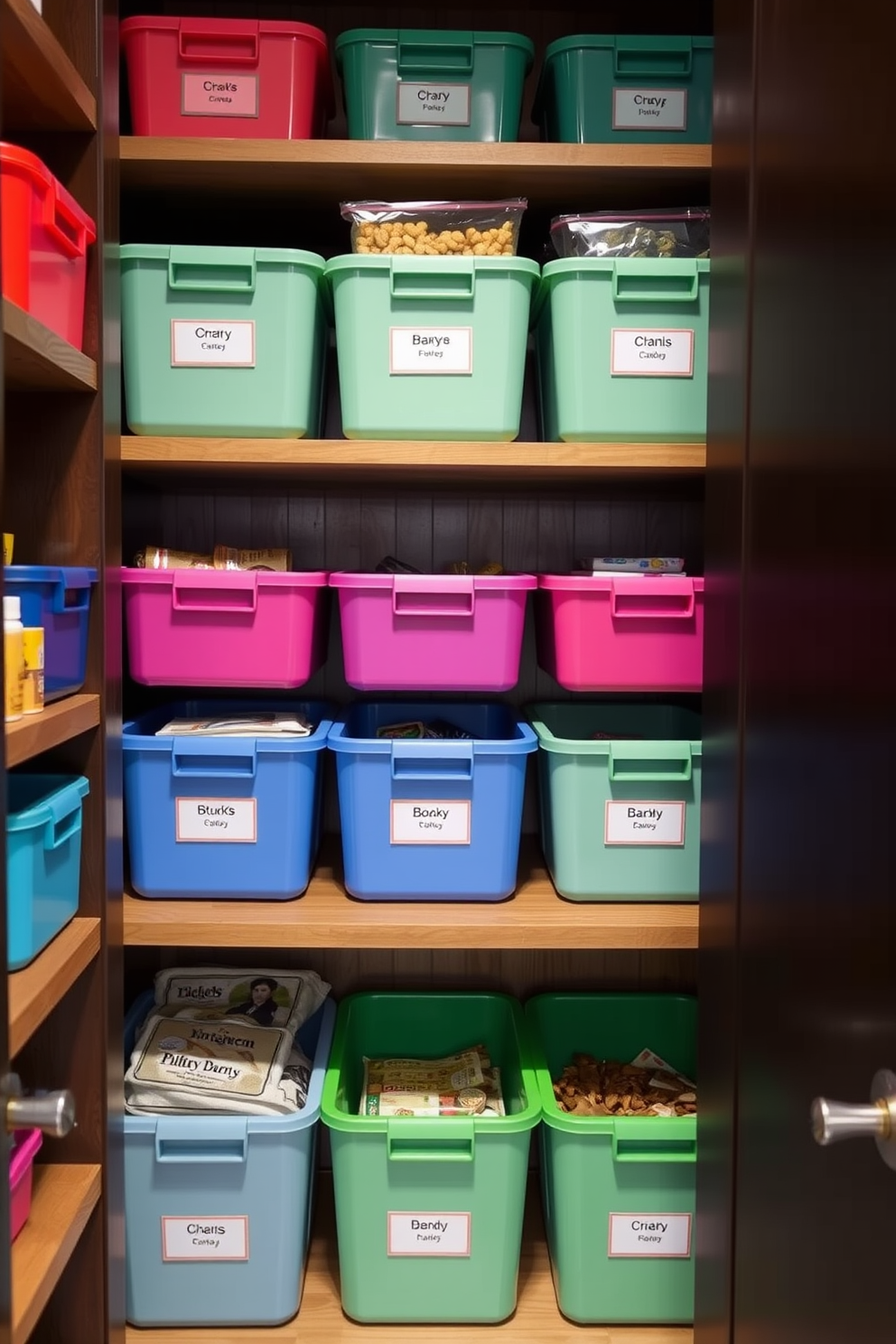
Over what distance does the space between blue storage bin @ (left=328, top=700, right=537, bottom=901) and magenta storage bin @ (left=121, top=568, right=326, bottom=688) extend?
6.3 inches

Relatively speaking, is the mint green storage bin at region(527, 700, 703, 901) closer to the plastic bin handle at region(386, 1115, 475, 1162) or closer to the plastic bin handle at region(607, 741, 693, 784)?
the plastic bin handle at region(607, 741, 693, 784)

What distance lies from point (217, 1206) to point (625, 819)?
31.5 inches

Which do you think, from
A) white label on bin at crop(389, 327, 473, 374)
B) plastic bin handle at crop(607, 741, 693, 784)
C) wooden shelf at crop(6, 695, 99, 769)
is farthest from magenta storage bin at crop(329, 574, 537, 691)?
wooden shelf at crop(6, 695, 99, 769)

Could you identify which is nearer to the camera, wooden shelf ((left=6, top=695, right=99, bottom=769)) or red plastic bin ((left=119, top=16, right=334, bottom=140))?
wooden shelf ((left=6, top=695, right=99, bottom=769))

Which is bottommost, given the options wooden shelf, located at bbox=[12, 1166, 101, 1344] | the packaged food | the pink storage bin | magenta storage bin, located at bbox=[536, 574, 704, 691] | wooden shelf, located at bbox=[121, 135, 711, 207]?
wooden shelf, located at bbox=[12, 1166, 101, 1344]

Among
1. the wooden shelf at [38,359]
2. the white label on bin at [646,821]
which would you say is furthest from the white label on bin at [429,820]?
the wooden shelf at [38,359]

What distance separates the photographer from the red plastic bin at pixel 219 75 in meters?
1.55

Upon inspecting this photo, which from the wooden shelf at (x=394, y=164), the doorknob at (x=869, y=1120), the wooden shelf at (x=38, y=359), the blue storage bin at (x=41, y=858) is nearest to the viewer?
the doorknob at (x=869, y=1120)

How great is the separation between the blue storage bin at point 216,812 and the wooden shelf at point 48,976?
0.76 feet

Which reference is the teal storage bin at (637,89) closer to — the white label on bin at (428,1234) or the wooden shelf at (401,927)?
the wooden shelf at (401,927)

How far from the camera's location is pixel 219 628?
1606mm

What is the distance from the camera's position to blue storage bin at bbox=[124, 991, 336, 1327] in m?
1.57

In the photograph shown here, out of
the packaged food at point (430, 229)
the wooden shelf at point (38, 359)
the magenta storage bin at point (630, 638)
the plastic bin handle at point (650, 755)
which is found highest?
the packaged food at point (430, 229)

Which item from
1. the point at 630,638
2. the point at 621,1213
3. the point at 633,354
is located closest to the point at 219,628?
the point at 630,638
